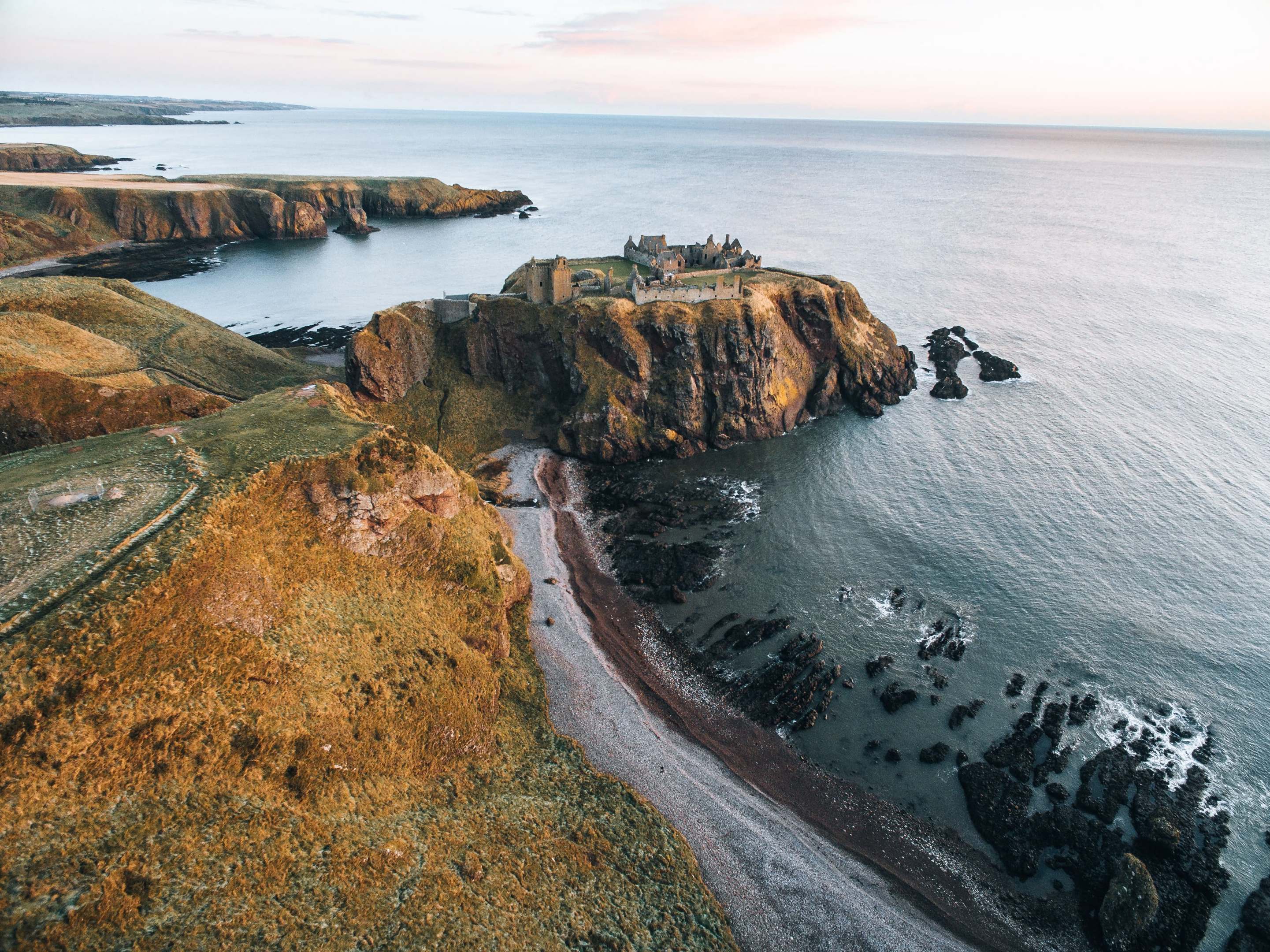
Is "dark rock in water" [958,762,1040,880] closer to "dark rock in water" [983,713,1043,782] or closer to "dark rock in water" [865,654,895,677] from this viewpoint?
"dark rock in water" [983,713,1043,782]

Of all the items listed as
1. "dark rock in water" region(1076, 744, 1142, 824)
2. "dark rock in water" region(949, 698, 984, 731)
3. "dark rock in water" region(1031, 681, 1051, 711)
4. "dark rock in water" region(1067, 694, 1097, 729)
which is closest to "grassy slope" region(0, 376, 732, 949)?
"dark rock in water" region(949, 698, 984, 731)

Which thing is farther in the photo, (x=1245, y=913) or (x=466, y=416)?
(x=466, y=416)

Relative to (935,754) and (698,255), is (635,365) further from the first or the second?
(935,754)

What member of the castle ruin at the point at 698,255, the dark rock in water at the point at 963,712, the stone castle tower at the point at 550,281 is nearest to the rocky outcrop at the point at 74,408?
the stone castle tower at the point at 550,281

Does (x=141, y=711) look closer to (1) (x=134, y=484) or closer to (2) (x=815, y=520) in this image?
(1) (x=134, y=484)

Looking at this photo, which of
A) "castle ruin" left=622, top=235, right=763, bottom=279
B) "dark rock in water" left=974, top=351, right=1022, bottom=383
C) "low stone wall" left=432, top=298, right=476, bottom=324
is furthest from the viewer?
"dark rock in water" left=974, top=351, right=1022, bottom=383

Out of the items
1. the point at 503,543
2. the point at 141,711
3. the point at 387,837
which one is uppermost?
the point at 141,711

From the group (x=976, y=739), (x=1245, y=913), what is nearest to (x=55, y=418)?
(x=976, y=739)
